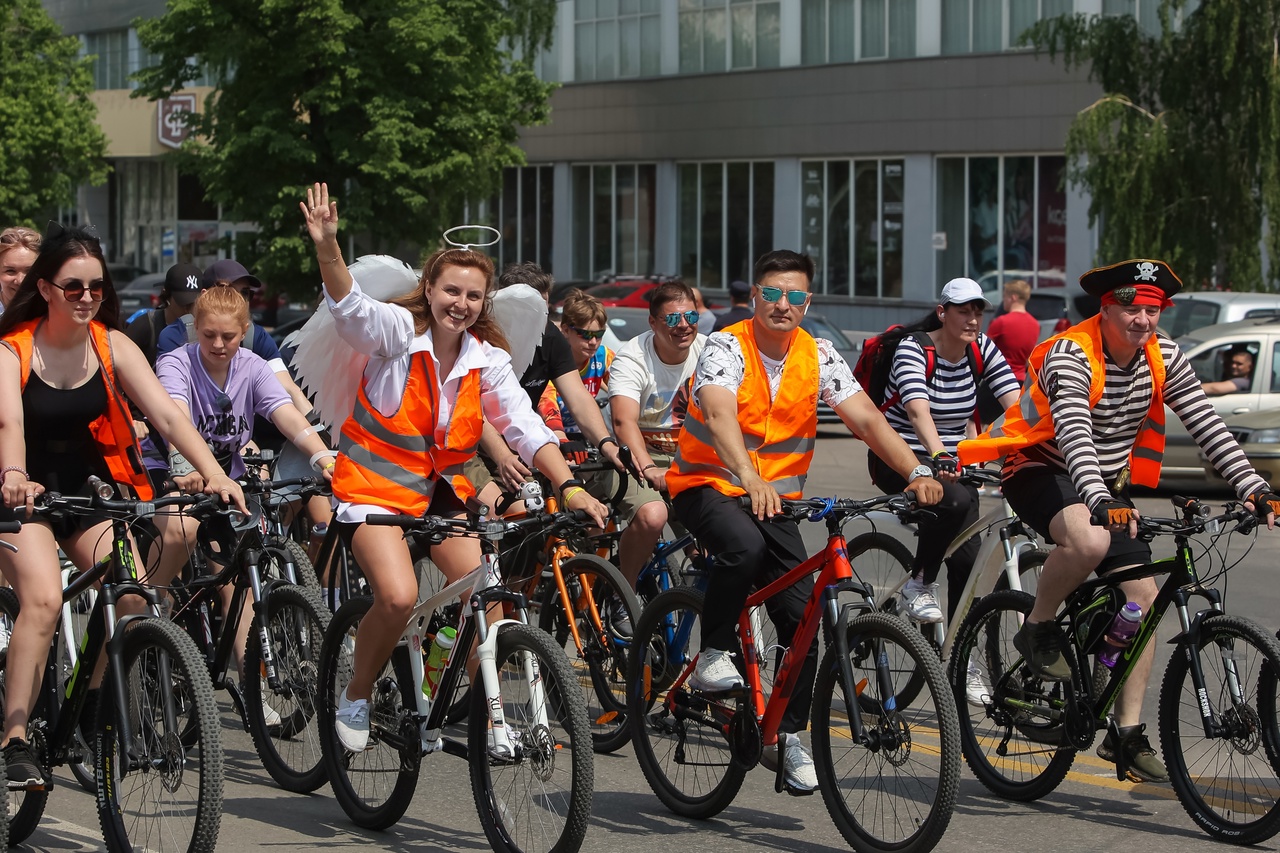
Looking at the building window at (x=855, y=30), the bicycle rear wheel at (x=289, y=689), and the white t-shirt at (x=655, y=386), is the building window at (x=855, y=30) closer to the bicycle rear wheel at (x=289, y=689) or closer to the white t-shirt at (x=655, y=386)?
the white t-shirt at (x=655, y=386)

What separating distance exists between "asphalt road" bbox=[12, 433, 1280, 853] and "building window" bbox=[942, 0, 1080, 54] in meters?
30.1

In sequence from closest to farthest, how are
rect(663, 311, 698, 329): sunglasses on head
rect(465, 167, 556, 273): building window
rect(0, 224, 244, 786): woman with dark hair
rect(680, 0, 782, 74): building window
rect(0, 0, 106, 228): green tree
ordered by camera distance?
rect(0, 224, 244, 786): woman with dark hair, rect(663, 311, 698, 329): sunglasses on head, rect(0, 0, 106, 228): green tree, rect(680, 0, 782, 74): building window, rect(465, 167, 556, 273): building window

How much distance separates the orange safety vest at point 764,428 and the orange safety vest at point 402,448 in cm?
79

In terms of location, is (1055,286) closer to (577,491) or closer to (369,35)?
(369,35)

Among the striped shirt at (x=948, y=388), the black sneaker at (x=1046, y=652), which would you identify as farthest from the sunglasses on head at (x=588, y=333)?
the black sneaker at (x=1046, y=652)

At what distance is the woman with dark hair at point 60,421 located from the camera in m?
5.29

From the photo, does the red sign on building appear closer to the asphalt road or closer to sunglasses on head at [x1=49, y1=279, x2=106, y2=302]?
the asphalt road

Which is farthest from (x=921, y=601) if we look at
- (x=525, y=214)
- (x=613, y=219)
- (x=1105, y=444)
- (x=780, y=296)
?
(x=525, y=214)

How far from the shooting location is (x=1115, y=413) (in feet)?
19.9

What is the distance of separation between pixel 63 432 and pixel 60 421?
5 cm

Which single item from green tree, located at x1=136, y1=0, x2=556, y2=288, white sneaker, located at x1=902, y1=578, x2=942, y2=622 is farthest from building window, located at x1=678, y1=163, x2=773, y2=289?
white sneaker, located at x1=902, y1=578, x2=942, y2=622

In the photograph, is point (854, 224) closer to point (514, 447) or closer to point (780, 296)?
point (780, 296)

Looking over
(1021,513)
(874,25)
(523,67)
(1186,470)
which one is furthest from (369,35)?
(1021,513)

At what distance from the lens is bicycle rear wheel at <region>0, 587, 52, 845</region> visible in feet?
17.6
